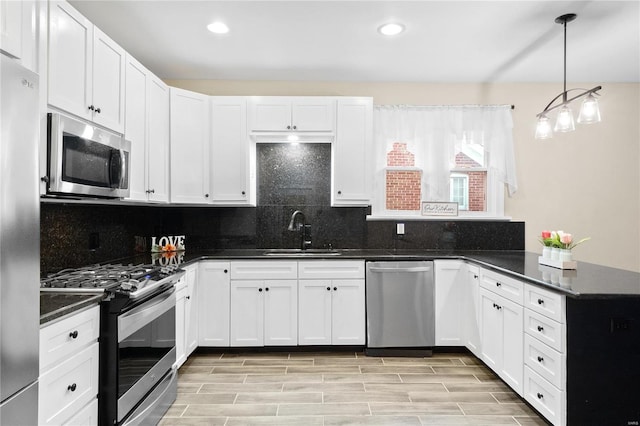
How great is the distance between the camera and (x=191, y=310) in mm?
3248

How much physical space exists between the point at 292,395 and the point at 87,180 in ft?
6.35

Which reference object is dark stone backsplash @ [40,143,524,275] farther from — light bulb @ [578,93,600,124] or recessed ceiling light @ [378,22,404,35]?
light bulb @ [578,93,600,124]

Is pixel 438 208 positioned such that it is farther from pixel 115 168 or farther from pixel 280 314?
pixel 115 168

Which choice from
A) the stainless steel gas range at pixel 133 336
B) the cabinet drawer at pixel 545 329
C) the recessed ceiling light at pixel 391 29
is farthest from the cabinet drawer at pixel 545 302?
the stainless steel gas range at pixel 133 336

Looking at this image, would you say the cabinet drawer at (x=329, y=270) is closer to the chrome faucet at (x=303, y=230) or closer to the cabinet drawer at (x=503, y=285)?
the chrome faucet at (x=303, y=230)

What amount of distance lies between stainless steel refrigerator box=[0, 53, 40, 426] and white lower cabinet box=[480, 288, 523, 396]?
2.60 metres

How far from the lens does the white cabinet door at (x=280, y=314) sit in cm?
345

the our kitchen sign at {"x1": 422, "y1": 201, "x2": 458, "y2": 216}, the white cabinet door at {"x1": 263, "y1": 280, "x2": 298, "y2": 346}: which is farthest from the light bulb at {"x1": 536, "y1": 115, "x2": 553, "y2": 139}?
the white cabinet door at {"x1": 263, "y1": 280, "x2": 298, "y2": 346}

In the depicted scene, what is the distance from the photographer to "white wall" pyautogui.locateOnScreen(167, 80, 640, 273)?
407 centimetres

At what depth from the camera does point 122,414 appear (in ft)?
6.21

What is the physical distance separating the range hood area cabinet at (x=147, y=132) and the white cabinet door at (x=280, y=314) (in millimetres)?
1262

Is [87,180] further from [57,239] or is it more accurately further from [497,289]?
[497,289]

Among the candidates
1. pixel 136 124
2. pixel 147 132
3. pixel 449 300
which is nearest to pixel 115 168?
pixel 136 124

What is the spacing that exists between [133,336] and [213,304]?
1437mm
